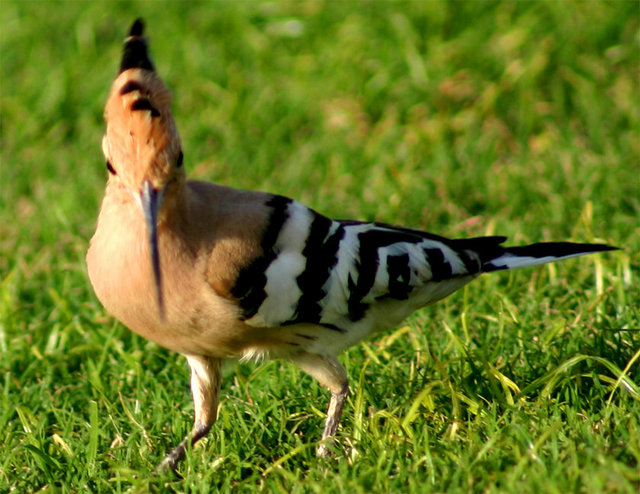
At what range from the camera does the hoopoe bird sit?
2.70 metres

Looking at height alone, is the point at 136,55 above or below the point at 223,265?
above

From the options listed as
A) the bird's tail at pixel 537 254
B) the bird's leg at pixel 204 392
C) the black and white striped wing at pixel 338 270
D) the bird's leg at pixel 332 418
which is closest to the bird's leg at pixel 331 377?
the bird's leg at pixel 332 418

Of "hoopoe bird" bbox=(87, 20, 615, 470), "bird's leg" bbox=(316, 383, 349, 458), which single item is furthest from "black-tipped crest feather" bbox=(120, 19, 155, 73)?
"bird's leg" bbox=(316, 383, 349, 458)

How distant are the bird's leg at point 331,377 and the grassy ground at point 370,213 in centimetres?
7

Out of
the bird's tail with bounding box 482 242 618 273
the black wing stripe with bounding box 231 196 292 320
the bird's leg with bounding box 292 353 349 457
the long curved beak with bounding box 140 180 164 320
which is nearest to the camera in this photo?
the long curved beak with bounding box 140 180 164 320

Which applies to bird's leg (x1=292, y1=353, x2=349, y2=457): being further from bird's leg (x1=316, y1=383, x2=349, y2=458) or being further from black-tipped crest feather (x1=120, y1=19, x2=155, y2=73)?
black-tipped crest feather (x1=120, y1=19, x2=155, y2=73)

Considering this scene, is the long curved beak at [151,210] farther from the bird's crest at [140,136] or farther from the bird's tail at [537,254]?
the bird's tail at [537,254]

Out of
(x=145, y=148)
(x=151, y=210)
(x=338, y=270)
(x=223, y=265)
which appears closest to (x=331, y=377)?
(x=338, y=270)

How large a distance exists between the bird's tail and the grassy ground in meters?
0.19

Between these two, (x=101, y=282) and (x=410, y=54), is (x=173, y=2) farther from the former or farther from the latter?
(x=101, y=282)

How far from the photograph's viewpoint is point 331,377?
3088 mm

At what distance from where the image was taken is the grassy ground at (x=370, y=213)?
9.29ft

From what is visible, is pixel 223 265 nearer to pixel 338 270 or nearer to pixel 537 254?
pixel 338 270

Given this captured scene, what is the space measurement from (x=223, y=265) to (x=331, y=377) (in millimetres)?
529
